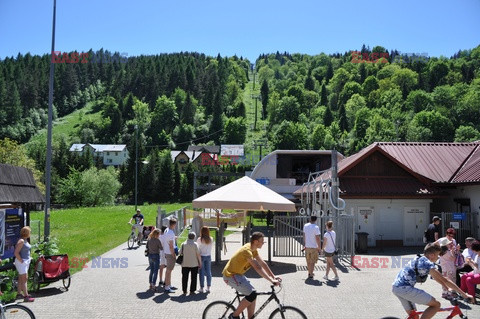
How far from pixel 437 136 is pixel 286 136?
39334 mm

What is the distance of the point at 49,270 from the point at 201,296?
3.76 meters

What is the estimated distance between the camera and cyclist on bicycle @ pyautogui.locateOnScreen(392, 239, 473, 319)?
23.3 feet

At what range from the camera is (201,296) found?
11.5 metres

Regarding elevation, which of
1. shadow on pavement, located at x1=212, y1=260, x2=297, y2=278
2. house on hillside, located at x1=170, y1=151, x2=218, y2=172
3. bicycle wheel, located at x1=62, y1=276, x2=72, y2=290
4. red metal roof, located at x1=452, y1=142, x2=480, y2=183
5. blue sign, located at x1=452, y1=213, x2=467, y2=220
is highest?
house on hillside, located at x1=170, y1=151, x2=218, y2=172

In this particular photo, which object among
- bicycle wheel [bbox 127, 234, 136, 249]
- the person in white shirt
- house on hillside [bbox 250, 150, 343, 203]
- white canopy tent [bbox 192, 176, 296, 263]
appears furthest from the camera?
house on hillside [bbox 250, 150, 343, 203]

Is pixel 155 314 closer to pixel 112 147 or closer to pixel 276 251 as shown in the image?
pixel 276 251

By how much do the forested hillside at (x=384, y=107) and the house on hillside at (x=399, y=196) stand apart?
87153 mm

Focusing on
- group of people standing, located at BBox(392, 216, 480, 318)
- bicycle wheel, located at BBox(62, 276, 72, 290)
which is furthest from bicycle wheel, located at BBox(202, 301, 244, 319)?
bicycle wheel, located at BBox(62, 276, 72, 290)

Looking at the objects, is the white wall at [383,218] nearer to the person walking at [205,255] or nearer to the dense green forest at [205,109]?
the person walking at [205,255]

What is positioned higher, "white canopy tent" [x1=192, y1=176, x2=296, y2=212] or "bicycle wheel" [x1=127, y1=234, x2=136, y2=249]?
"white canopy tent" [x1=192, y1=176, x2=296, y2=212]

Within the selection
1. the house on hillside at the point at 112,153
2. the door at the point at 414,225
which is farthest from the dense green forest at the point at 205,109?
the door at the point at 414,225

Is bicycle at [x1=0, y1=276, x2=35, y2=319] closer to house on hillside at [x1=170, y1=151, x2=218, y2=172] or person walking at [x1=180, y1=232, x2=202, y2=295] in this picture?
person walking at [x1=180, y1=232, x2=202, y2=295]

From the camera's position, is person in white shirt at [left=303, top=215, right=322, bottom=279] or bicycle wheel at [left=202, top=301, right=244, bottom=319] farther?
person in white shirt at [left=303, top=215, right=322, bottom=279]

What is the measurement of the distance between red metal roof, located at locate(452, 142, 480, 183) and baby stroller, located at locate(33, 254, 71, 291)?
17975 millimetres
